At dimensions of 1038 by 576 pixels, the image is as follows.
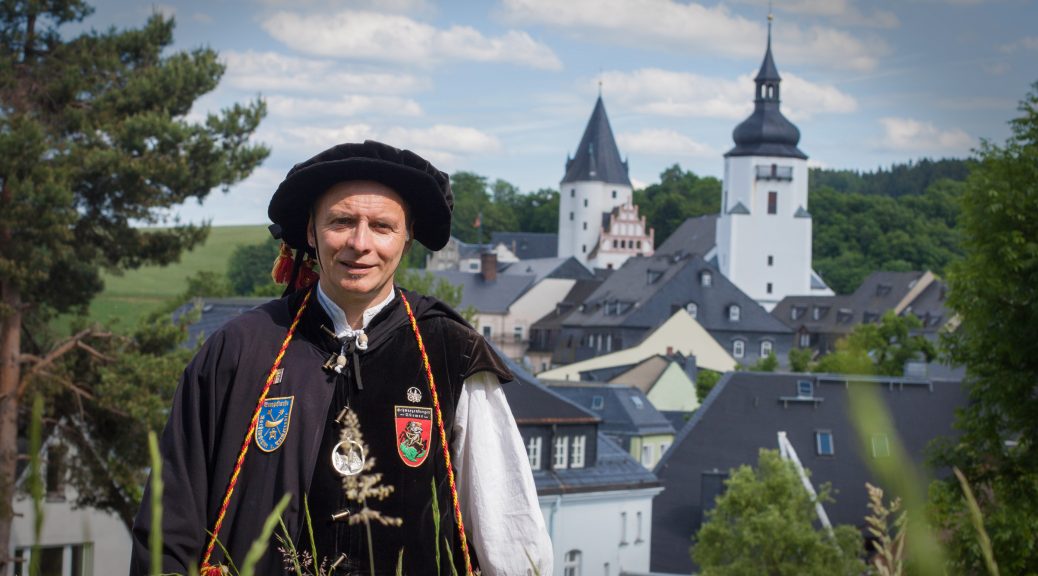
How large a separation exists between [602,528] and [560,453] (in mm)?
2104

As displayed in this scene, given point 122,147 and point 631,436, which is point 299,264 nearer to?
point 122,147

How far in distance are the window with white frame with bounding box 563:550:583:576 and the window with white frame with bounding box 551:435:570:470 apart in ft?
6.12

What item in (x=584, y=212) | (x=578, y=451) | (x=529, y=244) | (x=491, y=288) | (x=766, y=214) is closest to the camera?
(x=578, y=451)

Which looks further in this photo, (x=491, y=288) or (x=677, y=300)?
(x=491, y=288)

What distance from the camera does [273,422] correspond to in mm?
2795

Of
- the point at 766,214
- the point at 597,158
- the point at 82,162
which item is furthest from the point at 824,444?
the point at 597,158

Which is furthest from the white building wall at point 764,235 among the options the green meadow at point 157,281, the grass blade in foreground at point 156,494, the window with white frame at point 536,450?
the grass blade in foreground at point 156,494

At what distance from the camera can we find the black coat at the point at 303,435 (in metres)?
2.71

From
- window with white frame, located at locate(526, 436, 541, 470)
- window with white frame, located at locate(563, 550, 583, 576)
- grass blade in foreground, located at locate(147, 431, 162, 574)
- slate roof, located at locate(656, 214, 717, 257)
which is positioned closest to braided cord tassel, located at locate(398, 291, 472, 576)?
grass blade in foreground, located at locate(147, 431, 162, 574)

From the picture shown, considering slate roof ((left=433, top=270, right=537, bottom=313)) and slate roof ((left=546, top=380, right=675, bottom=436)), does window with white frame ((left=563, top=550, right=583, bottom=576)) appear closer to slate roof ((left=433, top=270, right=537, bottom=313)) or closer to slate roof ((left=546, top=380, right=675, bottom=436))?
slate roof ((left=546, top=380, right=675, bottom=436))

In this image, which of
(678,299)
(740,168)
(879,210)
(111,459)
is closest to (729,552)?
(111,459)

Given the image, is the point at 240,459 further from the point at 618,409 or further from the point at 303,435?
the point at 618,409

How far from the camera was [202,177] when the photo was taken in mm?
20000

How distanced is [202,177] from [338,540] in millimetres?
17827
